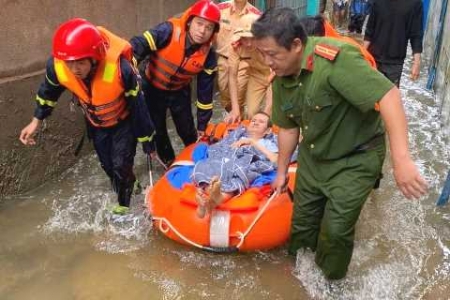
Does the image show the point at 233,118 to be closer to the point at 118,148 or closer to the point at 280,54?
the point at 118,148

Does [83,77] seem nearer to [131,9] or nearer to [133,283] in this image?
[133,283]

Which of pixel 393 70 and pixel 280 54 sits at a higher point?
pixel 280 54

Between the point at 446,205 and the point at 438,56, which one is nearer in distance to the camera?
the point at 446,205

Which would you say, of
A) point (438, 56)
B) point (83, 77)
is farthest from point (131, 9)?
point (438, 56)

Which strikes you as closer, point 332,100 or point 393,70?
point 332,100

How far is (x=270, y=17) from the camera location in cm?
212

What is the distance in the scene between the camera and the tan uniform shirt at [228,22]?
15.2ft

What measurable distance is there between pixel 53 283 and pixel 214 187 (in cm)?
116

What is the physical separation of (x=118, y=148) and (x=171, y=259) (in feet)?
2.80

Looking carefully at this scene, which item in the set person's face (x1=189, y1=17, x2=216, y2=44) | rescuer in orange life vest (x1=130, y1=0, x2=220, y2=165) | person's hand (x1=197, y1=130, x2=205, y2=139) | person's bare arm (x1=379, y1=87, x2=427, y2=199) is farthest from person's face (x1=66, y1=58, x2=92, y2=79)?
person's bare arm (x1=379, y1=87, x2=427, y2=199)

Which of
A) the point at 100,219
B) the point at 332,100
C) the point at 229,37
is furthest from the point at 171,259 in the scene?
the point at 229,37

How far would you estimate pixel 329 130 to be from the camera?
241 cm

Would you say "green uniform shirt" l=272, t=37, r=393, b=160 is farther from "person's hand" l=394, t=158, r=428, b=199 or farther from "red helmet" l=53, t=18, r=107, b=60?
"red helmet" l=53, t=18, r=107, b=60

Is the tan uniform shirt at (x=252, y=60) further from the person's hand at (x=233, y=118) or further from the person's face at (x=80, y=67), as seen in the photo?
the person's face at (x=80, y=67)
